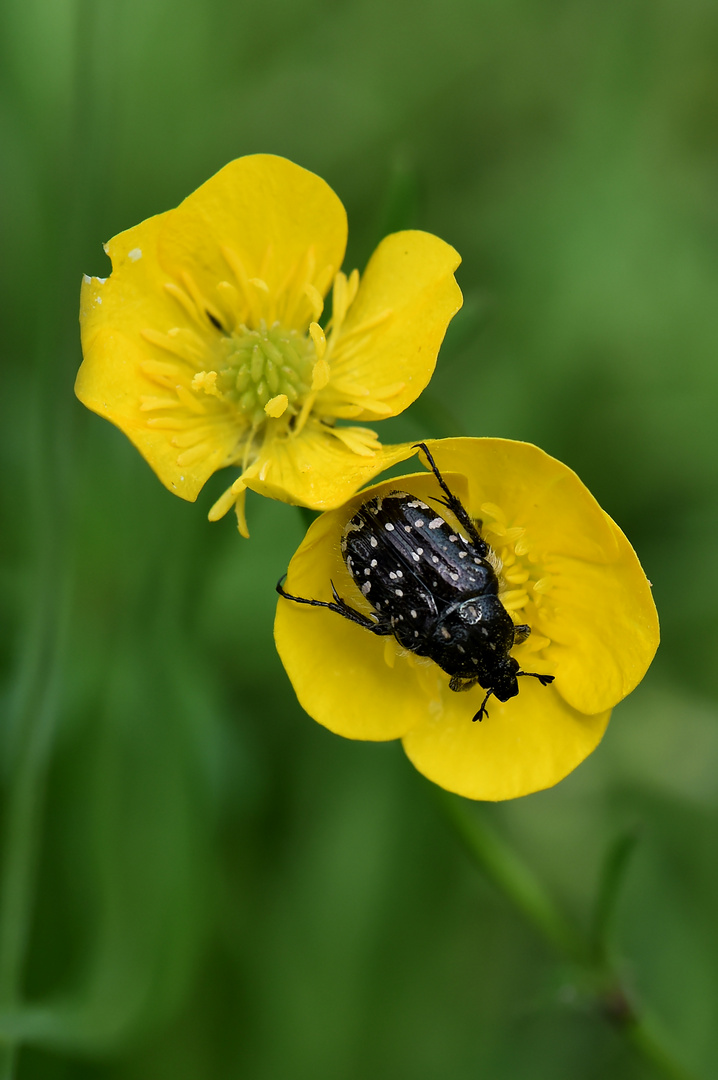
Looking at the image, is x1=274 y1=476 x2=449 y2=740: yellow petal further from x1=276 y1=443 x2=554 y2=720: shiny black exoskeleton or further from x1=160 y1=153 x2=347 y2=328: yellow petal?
x1=160 y1=153 x2=347 y2=328: yellow petal

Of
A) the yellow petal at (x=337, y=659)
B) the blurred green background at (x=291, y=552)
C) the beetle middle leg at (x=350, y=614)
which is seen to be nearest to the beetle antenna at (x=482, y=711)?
the yellow petal at (x=337, y=659)

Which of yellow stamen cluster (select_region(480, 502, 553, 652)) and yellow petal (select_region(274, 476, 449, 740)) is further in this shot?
yellow stamen cluster (select_region(480, 502, 553, 652))

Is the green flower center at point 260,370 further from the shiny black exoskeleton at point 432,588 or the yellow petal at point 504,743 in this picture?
the yellow petal at point 504,743

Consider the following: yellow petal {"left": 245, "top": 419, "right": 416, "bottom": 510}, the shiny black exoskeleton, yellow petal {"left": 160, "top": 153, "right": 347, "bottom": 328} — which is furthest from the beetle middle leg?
yellow petal {"left": 160, "top": 153, "right": 347, "bottom": 328}

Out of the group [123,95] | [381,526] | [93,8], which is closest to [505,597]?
[381,526]

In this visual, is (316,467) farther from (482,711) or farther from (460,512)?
(482,711)
